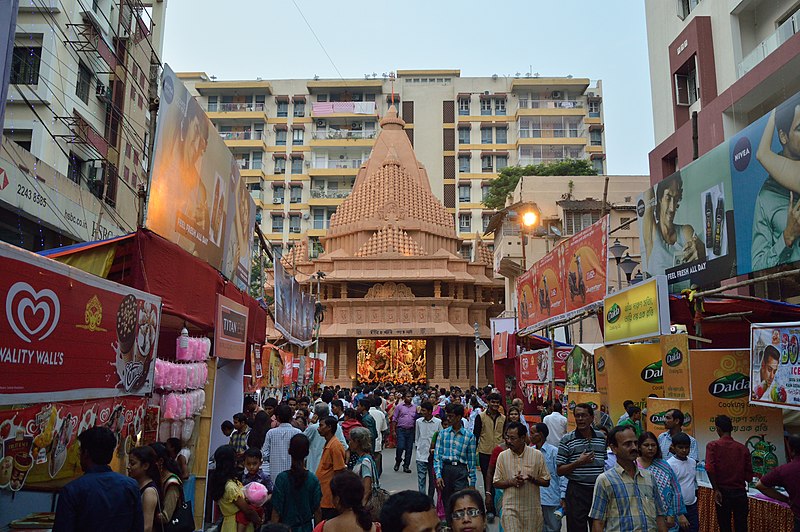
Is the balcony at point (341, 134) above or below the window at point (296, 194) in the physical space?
above

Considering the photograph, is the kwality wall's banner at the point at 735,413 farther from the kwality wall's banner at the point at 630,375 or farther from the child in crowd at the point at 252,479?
the child in crowd at the point at 252,479

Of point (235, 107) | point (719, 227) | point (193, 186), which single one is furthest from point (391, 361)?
point (235, 107)

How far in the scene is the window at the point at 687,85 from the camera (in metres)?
16.6

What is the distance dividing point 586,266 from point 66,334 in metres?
9.18

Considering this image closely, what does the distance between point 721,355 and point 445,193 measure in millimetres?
45470

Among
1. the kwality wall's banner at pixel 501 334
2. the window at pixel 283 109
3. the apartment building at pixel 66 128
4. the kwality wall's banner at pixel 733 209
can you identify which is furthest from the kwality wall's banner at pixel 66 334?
the window at pixel 283 109

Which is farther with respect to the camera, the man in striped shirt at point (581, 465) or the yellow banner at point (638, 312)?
the yellow banner at point (638, 312)

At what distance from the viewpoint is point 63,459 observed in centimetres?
486

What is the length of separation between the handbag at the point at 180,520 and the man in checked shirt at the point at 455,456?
3136mm

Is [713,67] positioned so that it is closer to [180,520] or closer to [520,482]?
[520,482]

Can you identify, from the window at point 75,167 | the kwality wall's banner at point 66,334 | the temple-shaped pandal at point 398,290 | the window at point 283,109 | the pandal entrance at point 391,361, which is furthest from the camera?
the window at point 283,109

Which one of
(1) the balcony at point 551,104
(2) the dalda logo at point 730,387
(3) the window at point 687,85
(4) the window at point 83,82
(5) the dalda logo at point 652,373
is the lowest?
(2) the dalda logo at point 730,387

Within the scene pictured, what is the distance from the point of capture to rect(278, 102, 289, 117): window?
54.2 metres

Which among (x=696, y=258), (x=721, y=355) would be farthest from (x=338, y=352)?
(x=721, y=355)
